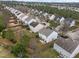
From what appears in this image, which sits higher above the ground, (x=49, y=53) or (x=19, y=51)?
(x=19, y=51)

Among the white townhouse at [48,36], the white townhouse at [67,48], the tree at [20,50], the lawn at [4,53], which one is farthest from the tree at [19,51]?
the white townhouse at [48,36]

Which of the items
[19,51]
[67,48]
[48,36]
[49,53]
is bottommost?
[49,53]

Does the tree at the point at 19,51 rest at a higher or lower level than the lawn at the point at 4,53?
higher

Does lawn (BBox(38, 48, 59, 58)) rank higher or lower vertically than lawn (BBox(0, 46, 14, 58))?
lower

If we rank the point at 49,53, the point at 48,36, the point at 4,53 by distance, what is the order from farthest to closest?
the point at 48,36 < the point at 49,53 < the point at 4,53

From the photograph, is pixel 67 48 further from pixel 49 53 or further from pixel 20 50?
pixel 20 50

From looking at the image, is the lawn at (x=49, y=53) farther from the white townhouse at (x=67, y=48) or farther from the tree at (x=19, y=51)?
the tree at (x=19, y=51)

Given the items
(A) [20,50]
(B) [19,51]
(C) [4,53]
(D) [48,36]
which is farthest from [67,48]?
(C) [4,53]

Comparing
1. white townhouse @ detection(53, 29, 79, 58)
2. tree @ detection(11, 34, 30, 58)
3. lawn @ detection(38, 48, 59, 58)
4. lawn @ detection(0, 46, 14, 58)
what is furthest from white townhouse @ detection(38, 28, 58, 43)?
lawn @ detection(0, 46, 14, 58)

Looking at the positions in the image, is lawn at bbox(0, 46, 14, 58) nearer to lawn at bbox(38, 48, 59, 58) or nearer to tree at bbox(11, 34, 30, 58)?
tree at bbox(11, 34, 30, 58)

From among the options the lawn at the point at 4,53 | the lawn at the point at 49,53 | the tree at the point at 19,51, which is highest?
the tree at the point at 19,51

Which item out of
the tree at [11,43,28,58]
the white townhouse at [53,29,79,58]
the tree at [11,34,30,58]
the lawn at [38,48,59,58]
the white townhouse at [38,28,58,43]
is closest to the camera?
the tree at [11,43,28,58]

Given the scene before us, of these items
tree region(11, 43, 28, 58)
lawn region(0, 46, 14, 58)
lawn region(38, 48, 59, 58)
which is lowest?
lawn region(38, 48, 59, 58)
